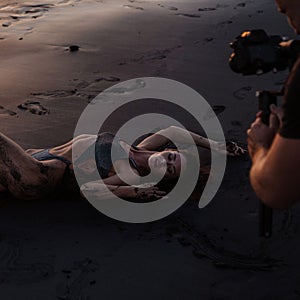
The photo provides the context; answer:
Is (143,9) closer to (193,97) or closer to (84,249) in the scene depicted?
(193,97)

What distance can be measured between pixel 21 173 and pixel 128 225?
96 centimetres

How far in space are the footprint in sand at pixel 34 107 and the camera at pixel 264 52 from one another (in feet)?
12.5

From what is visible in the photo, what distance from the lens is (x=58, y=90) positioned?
6.63m

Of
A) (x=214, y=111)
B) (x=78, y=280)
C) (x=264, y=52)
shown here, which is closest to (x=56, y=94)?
(x=214, y=111)

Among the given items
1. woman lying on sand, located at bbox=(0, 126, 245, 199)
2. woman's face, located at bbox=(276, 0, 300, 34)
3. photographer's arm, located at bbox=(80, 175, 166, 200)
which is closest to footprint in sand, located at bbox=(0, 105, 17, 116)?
woman lying on sand, located at bbox=(0, 126, 245, 199)

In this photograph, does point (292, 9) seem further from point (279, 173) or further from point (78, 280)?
point (78, 280)

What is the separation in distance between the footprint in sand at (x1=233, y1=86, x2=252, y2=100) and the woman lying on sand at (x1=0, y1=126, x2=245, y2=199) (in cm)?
206

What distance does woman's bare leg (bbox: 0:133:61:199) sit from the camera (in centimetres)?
409

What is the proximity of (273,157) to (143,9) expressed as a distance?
30.1 feet

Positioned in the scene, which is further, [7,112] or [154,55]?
[154,55]

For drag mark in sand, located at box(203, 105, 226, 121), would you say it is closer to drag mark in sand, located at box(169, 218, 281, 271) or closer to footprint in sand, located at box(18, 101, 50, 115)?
Answer: footprint in sand, located at box(18, 101, 50, 115)

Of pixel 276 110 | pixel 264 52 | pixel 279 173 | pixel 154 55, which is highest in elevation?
pixel 264 52

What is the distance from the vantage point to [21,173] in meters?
4.12

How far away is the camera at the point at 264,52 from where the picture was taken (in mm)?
2439
